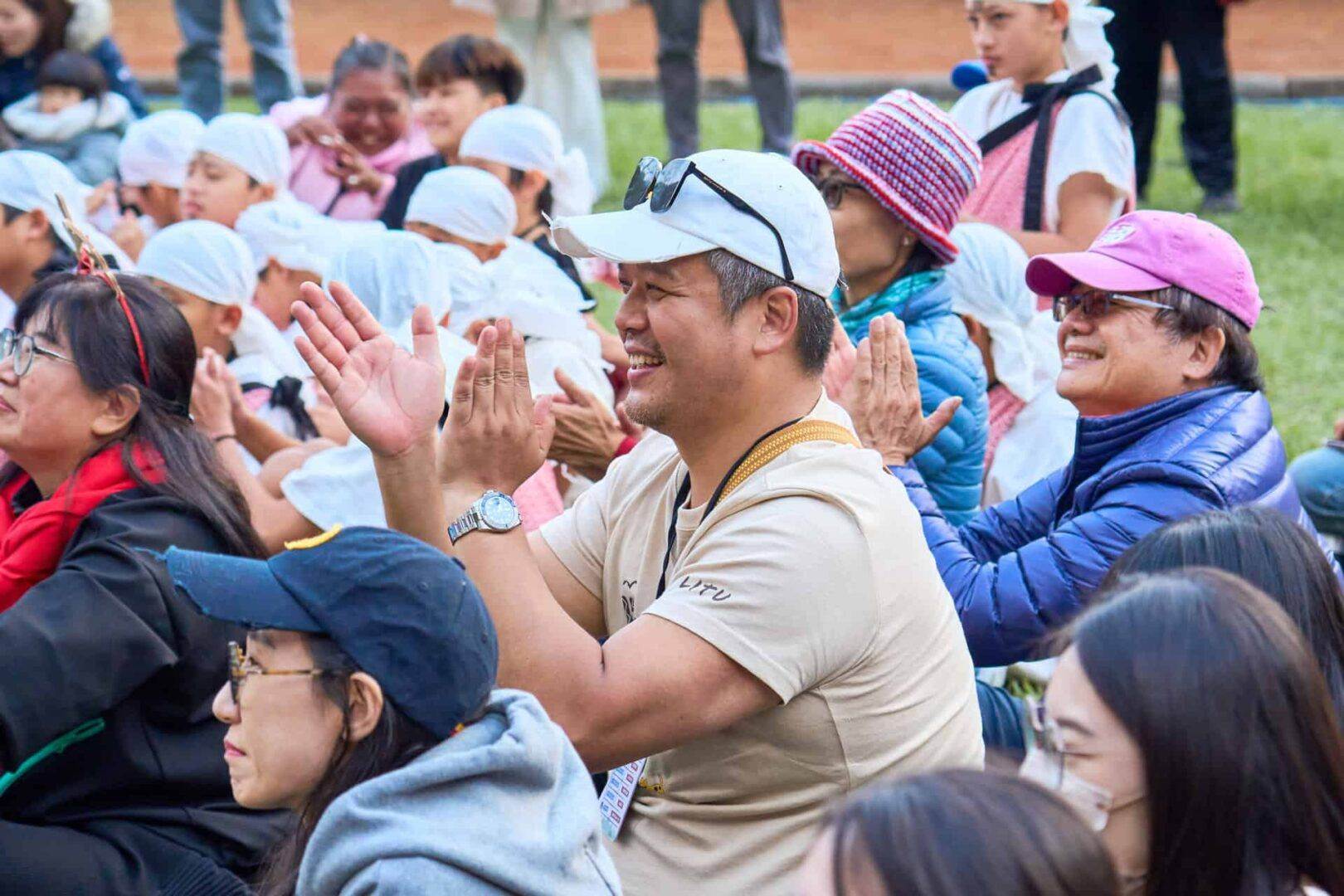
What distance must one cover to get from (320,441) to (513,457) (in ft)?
6.19

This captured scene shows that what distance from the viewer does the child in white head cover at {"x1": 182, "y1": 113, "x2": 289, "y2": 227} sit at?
6.62 m

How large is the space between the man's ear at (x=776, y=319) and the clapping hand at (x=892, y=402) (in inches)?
25.2

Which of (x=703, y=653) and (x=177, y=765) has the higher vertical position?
(x=703, y=653)

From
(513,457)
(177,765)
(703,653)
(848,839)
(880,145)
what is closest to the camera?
(848,839)

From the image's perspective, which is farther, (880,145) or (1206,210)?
(1206,210)

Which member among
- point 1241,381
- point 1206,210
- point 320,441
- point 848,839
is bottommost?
point 1206,210

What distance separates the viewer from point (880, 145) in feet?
13.3

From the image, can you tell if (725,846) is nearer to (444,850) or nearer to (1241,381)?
(444,850)

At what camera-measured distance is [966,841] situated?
159cm

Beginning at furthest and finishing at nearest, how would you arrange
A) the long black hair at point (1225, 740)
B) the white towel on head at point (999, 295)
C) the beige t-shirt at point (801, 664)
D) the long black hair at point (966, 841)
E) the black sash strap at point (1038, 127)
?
the black sash strap at point (1038, 127) → the white towel on head at point (999, 295) → the beige t-shirt at point (801, 664) → the long black hair at point (1225, 740) → the long black hair at point (966, 841)

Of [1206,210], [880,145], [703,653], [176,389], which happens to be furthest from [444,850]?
[1206,210]

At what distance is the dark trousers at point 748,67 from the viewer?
31.0 feet

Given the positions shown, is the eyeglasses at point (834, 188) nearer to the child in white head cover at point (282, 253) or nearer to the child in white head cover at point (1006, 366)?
the child in white head cover at point (1006, 366)

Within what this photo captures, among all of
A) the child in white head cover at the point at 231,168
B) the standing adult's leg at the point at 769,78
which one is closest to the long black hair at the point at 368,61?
the child in white head cover at the point at 231,168
